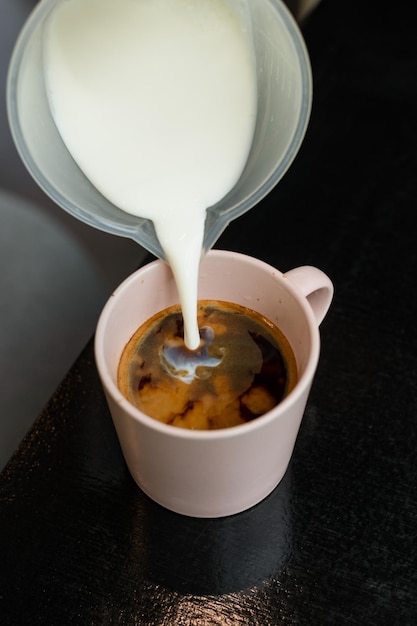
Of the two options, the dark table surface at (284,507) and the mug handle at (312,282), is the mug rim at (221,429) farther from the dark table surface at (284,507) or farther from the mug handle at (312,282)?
the dark table surface at (284,507)

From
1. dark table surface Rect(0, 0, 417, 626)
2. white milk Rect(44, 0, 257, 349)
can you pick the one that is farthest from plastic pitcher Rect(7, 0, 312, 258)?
dark table surface Rect(0, 0, 417, 626)

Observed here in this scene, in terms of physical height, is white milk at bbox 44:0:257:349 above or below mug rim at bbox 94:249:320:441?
above

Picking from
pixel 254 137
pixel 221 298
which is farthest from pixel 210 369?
pixel 254 137

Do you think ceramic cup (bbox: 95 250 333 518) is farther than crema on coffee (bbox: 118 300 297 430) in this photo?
No

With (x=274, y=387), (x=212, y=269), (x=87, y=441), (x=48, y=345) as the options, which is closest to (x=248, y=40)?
(x=212, y=269)

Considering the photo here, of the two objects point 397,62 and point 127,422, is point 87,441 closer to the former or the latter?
point 127,422

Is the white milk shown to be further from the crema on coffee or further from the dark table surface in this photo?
the dark table surface

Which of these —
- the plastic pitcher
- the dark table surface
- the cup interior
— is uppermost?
the plastic pitcher
